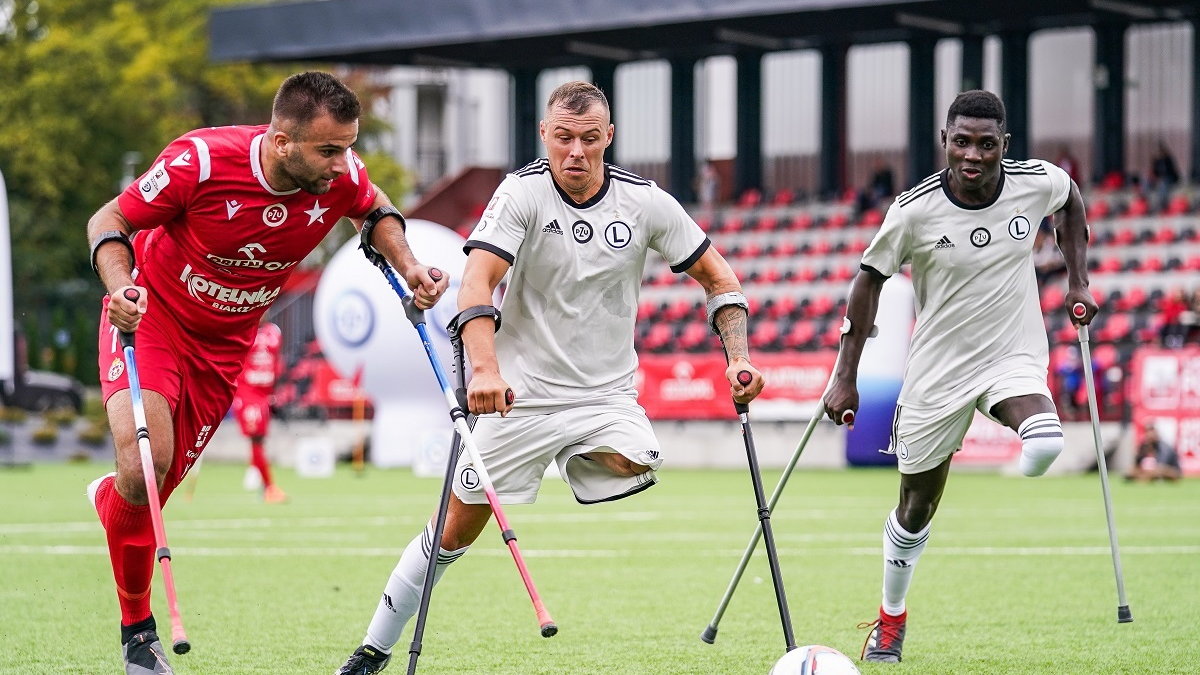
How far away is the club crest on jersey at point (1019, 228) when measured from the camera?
7.73 meters

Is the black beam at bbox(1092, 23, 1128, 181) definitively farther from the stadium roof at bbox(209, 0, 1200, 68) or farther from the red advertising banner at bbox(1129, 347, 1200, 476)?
the red advertising banner at bbox(1129, 347, 1200, 476)

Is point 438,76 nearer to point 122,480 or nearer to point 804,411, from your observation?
point 804,411

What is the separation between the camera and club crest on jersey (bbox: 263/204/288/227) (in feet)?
22.2

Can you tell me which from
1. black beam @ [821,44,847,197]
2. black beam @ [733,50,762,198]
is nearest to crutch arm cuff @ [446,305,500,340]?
black beam @ [821,44,847,197]

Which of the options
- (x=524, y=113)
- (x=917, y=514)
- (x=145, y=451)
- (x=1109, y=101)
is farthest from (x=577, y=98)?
(x=524, y=113)

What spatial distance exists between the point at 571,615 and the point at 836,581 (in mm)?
2181

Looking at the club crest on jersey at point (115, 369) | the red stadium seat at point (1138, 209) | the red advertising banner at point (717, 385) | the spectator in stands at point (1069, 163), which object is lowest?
the red advertising banner at point (717, 385)

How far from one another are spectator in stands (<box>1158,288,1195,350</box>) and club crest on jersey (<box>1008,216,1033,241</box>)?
50.8ft

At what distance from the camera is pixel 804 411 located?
78.4ft

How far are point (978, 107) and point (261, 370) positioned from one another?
1307 cm

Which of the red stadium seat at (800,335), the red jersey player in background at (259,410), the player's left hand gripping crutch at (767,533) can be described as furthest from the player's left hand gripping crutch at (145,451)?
the red stadium seat at (800,335)

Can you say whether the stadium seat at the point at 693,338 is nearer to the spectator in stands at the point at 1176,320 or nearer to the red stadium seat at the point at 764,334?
the red stadium seat at the point at 764,334

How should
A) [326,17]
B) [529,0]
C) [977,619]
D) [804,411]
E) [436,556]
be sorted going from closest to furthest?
[436,556] < [977,619] < [804,411] < [529,0] < [326,17]

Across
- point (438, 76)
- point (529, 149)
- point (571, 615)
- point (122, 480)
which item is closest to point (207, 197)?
point (122, 480)
